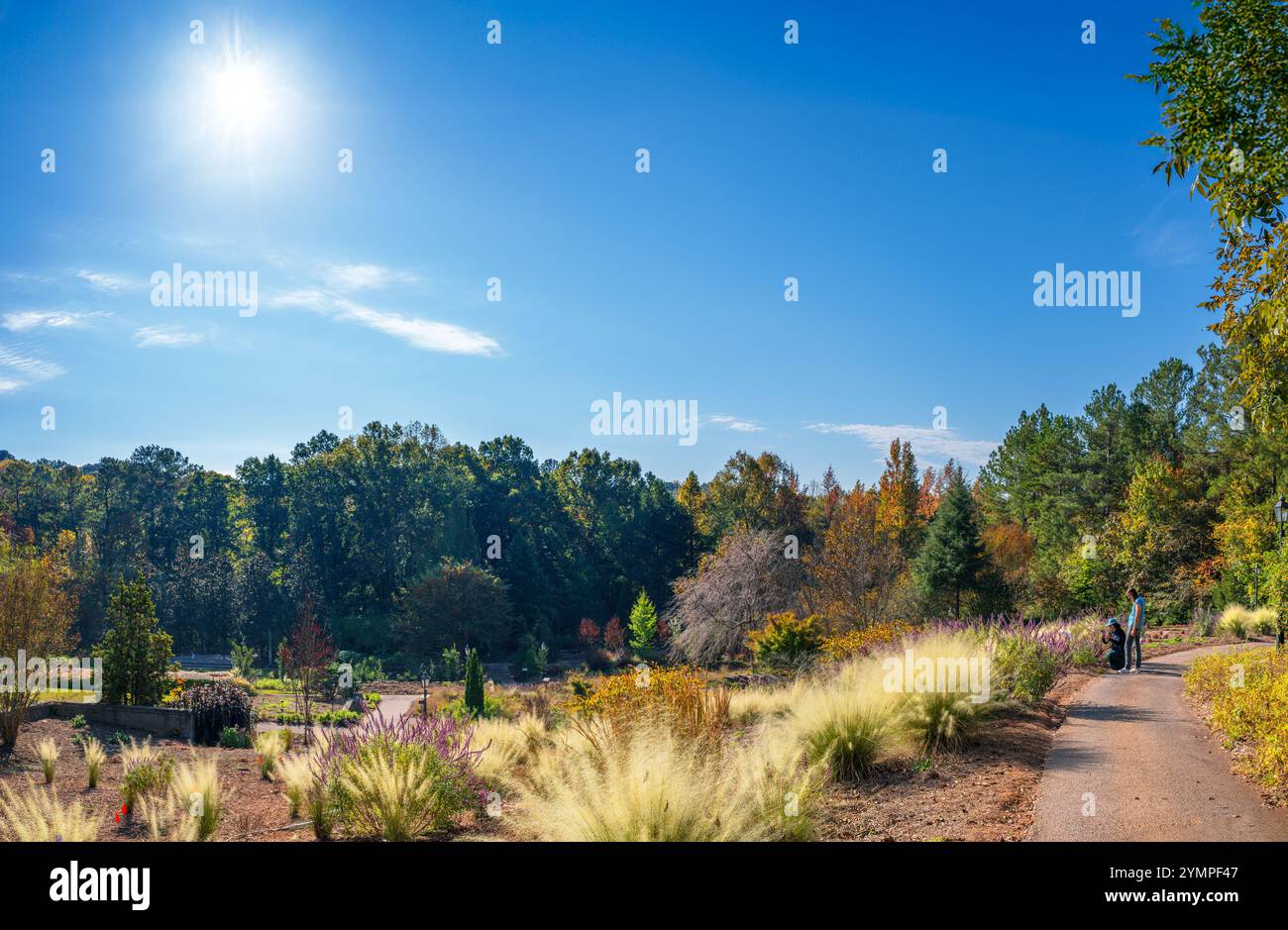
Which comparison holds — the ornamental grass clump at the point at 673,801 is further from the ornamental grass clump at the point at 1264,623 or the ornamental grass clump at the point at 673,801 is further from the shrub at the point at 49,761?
the ornamental grass clump at the point at 1264,623

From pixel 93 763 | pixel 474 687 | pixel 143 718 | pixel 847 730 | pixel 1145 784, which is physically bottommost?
pixel 474 687

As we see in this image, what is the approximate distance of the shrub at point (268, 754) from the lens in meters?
9.90

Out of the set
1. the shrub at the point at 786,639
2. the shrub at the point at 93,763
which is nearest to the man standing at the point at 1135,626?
the shrub at the point at 786,639

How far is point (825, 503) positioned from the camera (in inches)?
1905

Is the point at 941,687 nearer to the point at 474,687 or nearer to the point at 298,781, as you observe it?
the point at 298,781

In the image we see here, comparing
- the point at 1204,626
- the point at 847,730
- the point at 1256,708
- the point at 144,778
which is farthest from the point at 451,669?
the point at 1256,708

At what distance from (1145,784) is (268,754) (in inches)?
397

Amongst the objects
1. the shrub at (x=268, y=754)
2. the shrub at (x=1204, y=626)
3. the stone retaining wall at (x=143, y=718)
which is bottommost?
the stone retaining wall at (x=143, y=718)

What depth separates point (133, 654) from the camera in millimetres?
14836

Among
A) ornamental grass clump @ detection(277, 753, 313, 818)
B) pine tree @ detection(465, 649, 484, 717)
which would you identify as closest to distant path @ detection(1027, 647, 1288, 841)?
ornamental grass clump @ detection(277, 753, 313, 818)

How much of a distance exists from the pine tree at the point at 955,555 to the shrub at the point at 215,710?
Result: 23.1m
